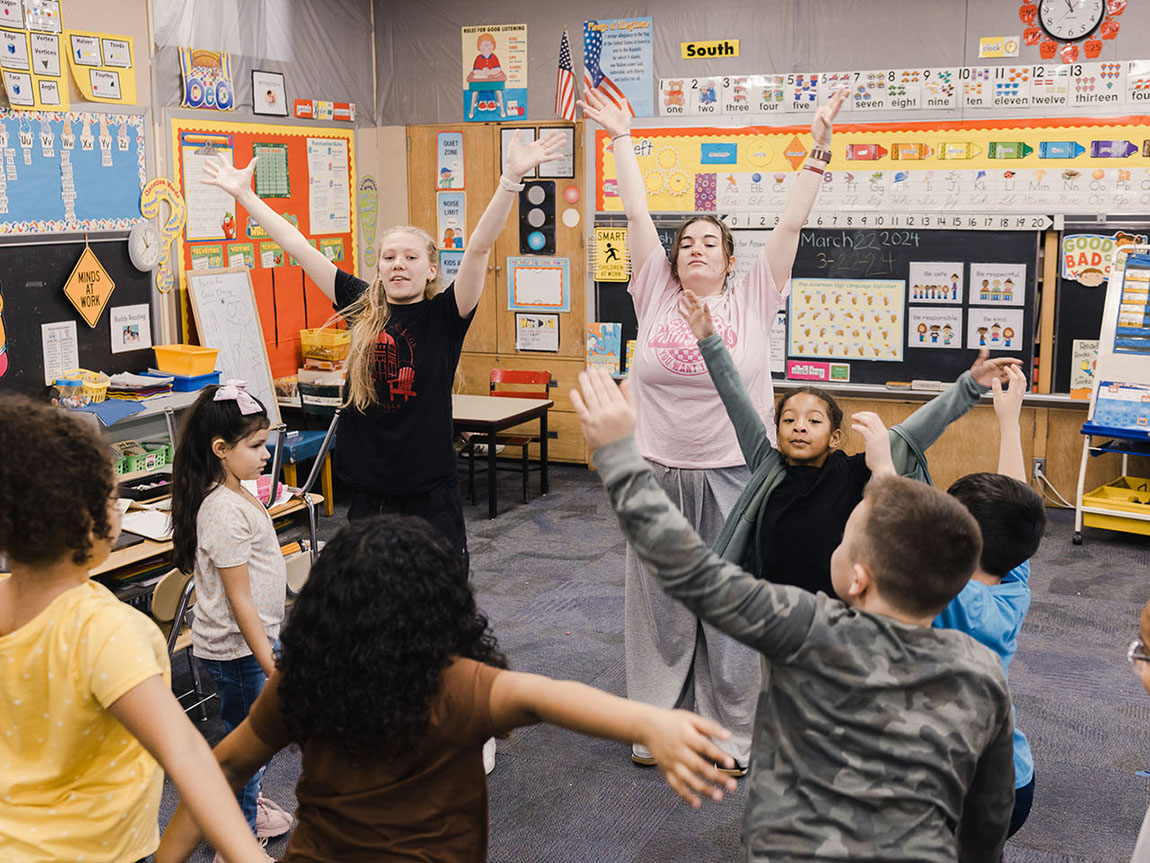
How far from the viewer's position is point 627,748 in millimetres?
3549

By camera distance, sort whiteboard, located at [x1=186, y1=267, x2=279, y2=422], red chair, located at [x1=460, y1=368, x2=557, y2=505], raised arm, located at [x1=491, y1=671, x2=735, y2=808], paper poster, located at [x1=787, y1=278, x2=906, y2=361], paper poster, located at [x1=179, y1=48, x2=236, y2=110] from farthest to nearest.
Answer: red chair, located at [x1=460, y1=368, x2=557, y2=505], paper poster, located at [x1=787, y1=278, x2=906, y2=361], whiteboard, located at [x1=186, y1=267, x2=279, y2=422], paper poster, located at [x1=179, y1=48, x2=236, y2=110], raised arm, located at [x1=491, y1=671, x2=735, y2=808]

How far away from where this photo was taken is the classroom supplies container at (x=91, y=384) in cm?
507

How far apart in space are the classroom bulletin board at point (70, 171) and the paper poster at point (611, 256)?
2.65 meters

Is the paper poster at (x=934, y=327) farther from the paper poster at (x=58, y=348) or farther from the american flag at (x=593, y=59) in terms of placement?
the paper poster at (x=58, y=348)

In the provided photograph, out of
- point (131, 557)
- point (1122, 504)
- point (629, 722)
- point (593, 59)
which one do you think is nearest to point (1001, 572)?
point (629, 722)

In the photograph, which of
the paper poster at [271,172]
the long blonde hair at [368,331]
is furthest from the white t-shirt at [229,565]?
the paper poster at [271,172]

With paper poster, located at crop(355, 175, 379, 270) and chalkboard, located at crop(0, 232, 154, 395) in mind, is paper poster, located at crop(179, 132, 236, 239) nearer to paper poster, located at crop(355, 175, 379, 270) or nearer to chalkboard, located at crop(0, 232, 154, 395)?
chalkboard, located at crop(0, 232, 154, 395)

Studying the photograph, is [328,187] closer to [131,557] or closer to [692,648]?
[131,557]

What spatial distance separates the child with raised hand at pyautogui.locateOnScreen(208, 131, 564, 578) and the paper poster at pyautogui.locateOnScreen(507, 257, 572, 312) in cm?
426

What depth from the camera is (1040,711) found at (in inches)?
151

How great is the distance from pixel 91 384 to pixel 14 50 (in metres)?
1.43

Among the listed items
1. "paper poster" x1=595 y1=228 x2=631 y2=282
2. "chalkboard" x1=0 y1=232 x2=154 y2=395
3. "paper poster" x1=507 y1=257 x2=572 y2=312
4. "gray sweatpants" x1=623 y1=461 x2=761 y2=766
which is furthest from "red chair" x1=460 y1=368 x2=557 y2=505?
"gray sweatpants" x1=623 y1=461 x2=761 y2=766

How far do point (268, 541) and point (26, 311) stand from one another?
302 cm

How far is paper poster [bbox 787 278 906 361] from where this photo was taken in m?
6.38
